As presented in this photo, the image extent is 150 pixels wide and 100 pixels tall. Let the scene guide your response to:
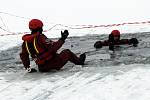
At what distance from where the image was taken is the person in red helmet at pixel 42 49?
25.7 ft

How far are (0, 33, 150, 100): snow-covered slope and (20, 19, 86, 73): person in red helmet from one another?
185 millimetres

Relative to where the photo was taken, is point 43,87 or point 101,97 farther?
point 43,87

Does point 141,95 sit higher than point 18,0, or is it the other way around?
point 18,0

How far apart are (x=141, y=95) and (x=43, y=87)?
2.00m

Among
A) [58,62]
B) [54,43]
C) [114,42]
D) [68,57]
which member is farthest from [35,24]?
[114,42]

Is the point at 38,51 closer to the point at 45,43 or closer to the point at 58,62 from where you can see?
the point at 45,43

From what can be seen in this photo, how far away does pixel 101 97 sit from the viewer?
18.7 feet

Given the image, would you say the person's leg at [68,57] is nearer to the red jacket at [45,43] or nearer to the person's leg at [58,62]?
the person's leg at [58,62]

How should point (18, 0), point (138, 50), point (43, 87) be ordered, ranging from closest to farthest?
point (43, 87)
point (138, 50)
point (18, 0)

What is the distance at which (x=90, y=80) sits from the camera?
6.88 metres

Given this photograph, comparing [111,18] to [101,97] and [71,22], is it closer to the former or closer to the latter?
[71,22]

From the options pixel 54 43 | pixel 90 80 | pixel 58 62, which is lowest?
pixel 90 80

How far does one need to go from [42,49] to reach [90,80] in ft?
5.06

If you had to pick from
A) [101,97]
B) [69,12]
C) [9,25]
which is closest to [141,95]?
[101,97]
